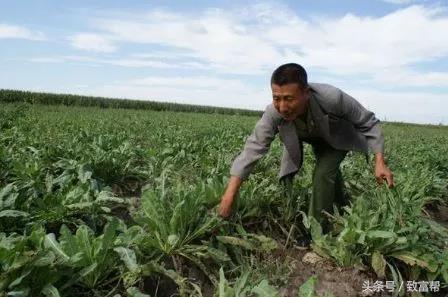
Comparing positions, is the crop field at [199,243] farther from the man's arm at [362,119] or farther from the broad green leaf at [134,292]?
the man's arm at [362,119]

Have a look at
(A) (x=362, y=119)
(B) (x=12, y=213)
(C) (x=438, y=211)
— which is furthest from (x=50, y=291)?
(C) (x=438, y=211)

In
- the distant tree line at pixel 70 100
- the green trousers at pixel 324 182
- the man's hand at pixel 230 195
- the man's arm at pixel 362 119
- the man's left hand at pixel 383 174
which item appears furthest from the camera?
the distant tree line at pixel 70 100

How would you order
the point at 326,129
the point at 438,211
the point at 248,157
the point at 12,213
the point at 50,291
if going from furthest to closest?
the point at 438,211 → the point at 326,129 → the point at 248,157 → the point at 12,213 → the point at 50,291

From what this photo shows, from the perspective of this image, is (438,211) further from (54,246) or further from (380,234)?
(54,246)

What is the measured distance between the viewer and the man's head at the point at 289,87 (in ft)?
11.1

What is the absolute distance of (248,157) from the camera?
3717 millimetres

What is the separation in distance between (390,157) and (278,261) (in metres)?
4.60

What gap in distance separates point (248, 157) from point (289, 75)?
2.22ft

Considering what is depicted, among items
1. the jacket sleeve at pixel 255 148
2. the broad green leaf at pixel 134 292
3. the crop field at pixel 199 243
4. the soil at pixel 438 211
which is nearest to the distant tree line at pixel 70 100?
the soil at pixel 438 211

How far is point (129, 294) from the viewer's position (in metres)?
2.79

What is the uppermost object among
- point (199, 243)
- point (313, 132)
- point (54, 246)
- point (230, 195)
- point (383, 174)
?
point (313, 132)

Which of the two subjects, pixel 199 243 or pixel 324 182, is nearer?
pixel 199 243

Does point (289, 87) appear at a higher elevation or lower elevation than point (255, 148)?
higher

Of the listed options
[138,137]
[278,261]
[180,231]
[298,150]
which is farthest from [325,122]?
[138,137]
